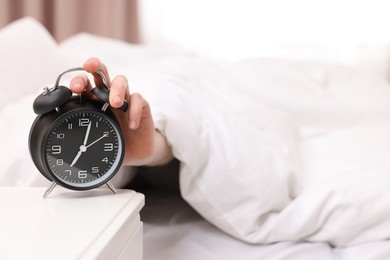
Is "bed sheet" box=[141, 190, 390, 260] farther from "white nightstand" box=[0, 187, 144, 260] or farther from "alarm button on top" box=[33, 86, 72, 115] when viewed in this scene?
"alarm button on top" box=[33, 86, 72, 115]

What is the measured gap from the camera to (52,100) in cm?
68

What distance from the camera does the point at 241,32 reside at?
10.2 ft

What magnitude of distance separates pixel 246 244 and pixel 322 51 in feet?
7.63

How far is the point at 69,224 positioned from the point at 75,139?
0.15 metres

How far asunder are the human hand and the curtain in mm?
2022

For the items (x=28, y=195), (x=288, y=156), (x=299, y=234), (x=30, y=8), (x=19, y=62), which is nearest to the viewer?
(x=28, y=195)

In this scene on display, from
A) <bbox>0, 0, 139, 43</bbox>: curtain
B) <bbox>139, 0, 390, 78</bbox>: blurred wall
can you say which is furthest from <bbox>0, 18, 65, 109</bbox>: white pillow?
<bbox>139, 0, 390, 78</bbox>: blurred wall

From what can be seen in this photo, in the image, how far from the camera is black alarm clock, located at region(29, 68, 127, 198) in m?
0.69

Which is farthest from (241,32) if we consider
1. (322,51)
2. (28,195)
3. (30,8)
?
(28,195)

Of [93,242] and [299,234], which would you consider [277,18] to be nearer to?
[299,234]

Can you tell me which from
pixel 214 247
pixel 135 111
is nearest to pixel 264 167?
pixel 214 247

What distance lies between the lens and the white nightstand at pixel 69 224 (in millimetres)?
535

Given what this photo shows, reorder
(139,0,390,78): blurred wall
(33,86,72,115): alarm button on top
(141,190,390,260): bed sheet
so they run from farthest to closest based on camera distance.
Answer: (139,0,390,78): blurred wall, (141,190,390,260): bed sheet, (33,86,72,115): alarm button on top

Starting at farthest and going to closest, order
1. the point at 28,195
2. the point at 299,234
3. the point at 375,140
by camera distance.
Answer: the point at 375,140, the point at 299,234, the point at 28,195
